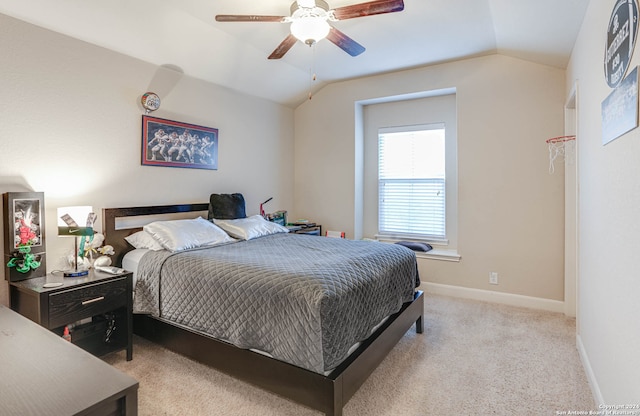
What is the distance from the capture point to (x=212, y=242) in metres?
3.09

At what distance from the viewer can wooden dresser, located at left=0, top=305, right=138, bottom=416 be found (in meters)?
0.91

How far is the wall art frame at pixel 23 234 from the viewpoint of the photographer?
7.63ft

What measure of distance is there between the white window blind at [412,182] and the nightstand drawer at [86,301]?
3.39 metres

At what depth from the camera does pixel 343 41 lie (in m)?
2.56

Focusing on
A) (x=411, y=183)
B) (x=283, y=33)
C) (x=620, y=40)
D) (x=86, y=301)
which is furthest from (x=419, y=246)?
(x=86, y=301)

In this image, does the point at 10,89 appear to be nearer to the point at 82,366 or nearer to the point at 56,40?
the point at 56,40

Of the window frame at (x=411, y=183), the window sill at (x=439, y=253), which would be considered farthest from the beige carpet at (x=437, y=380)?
the window frame at (x=411, y=183)

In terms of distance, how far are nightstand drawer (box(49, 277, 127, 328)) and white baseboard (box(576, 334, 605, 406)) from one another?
3.16m

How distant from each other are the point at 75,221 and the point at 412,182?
3.77m

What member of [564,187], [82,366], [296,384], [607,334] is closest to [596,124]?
[607,334]

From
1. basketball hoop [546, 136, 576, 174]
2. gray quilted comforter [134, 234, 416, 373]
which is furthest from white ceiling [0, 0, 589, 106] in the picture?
gray quilted comforter [134, 234, 416, 373]

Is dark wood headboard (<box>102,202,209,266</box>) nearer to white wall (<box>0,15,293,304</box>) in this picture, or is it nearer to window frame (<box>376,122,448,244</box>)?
white wall (<box>0,15,293,304</box>)

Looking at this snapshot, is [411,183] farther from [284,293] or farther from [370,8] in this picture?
[284,293]

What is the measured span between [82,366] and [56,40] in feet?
8.80
